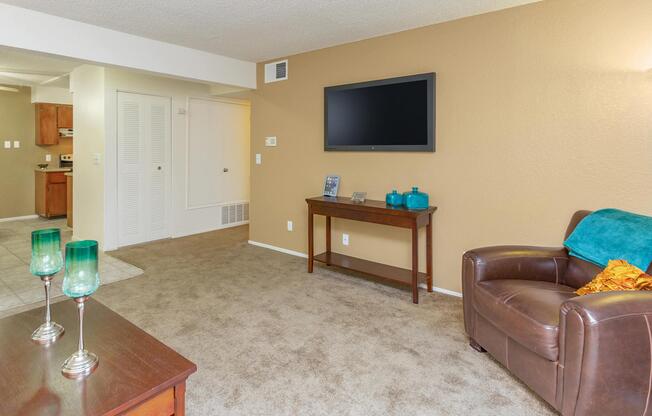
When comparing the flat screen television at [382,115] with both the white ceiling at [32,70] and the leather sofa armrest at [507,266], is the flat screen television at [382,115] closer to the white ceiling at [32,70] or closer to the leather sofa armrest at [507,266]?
the leather sofa armrest at [507,266]

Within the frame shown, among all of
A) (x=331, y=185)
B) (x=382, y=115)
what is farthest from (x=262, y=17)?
(x=331, y=185)

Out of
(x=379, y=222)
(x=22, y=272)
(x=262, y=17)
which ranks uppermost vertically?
(x=262, y=17)

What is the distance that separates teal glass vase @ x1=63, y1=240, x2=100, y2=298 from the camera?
1.31 metres

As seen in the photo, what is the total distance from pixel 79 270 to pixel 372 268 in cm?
269

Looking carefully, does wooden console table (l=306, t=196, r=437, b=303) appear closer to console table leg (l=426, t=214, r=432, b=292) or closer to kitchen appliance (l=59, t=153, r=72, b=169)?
console table leg (l=426, t=214, r=432, b=292)

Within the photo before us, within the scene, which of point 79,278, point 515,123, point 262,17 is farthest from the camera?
point 262,17

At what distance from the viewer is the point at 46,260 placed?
157 centimetres

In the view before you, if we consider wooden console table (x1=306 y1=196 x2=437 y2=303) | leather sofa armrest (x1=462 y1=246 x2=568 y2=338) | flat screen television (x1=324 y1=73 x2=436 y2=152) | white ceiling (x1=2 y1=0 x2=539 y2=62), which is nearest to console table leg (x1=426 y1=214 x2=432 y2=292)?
wooden console table (x1=306 y1=196 x2=437 y2=303)

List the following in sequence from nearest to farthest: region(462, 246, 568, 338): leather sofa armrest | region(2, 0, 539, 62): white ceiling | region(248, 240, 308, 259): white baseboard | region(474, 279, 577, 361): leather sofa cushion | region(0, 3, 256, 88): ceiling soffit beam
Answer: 1. region(474, 279, 577, 361): leather sofa cushion
2. region(462, 246, 568, 338): leather sofa armrest
3. region(2, 0, 539, 62): white ceiling
4. region(0, 3, 256, 88): ceiling soffit beam
5. region(248, 240, 308, 259): white baseboard

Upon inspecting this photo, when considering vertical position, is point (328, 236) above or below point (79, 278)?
below

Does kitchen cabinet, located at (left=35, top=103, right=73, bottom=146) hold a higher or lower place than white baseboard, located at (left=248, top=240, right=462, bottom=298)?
higher

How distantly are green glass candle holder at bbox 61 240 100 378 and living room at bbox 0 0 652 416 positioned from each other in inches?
2.4

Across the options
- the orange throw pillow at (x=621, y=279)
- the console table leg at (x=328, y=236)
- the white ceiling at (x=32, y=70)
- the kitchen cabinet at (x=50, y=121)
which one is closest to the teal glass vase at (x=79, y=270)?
the orange throw pillow at (x=621, y=279)

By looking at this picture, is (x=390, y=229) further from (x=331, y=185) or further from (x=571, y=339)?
(x=571, y=339)
